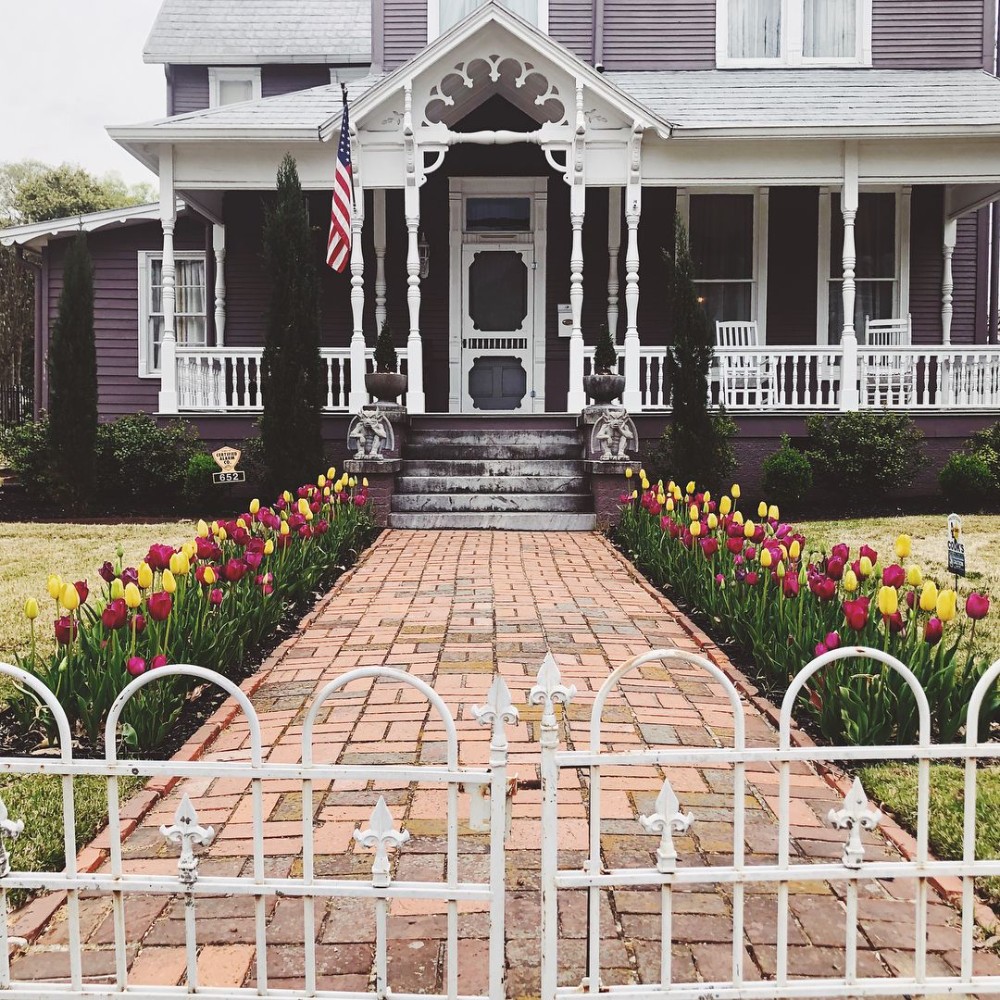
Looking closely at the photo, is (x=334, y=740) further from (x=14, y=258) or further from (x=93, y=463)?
(x=14, y=258)

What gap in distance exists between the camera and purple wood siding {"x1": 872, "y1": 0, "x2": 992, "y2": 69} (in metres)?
14.4

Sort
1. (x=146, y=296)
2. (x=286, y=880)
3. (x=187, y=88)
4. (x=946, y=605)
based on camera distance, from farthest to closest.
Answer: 1. (x=187, y=88)
2. (x=146, y=296)
3. (x=946, y=605)
4. (x=286, y=880)

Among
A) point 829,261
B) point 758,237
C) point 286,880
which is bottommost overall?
point 286,880

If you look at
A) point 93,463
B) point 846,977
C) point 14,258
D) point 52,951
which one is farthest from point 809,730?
point 14,258

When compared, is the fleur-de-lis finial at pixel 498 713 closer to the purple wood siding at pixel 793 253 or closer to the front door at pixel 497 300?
the front door at pixel 497 300

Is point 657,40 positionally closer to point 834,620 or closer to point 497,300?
point 497,300

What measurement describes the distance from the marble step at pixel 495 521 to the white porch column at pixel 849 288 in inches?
167

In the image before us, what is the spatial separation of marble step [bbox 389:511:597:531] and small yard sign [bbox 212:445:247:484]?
2352 mm

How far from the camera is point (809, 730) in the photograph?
152 inches

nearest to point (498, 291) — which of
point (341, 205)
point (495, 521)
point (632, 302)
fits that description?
point (632, 302)

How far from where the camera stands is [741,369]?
12.4 m

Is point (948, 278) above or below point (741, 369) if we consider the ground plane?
above

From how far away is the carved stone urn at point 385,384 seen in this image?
1045 centimetres

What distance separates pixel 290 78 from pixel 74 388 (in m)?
10.0
